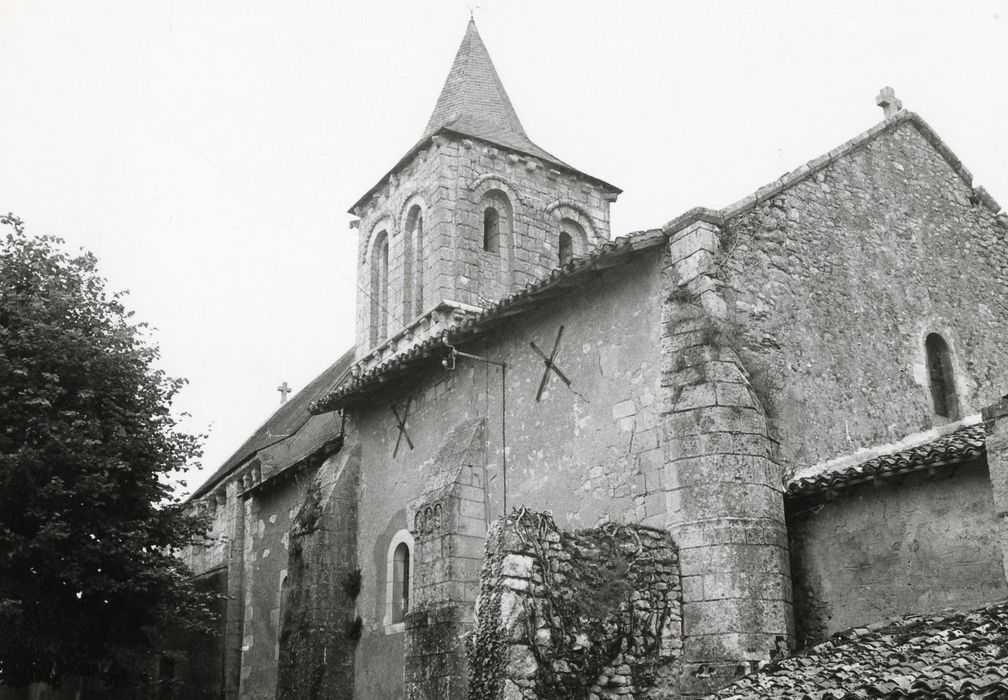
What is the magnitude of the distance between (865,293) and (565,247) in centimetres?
1025

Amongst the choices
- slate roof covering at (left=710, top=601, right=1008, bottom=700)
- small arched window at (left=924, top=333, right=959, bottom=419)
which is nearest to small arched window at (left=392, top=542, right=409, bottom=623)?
slate roof covering at (left=710, top=601, right=1008, bottom=700)

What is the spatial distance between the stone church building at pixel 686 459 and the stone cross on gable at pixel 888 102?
6 cm

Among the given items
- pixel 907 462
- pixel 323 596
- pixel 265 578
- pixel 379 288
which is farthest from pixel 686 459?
pixel 379 288

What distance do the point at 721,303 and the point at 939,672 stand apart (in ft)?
15.6

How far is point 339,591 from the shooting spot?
1605 cm

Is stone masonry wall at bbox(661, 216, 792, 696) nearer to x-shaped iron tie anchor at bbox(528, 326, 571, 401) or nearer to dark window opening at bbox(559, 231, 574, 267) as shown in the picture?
x-shaped iron tie anchor at bbox(528, 326, 571, 401)

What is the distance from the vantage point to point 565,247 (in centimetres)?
2211

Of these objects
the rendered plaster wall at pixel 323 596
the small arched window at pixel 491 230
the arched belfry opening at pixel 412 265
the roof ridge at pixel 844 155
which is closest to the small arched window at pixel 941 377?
the roof ridge at pixel 844 155

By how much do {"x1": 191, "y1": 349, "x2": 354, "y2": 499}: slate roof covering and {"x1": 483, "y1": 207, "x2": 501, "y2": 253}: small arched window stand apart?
5.02 meters

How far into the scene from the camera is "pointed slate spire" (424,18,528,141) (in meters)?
22.2

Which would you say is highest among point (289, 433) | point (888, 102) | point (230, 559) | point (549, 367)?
point (888, 102)

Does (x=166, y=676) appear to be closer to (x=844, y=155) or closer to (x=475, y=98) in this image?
(x=475, y=98)

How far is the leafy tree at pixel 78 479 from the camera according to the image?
14.5 metres

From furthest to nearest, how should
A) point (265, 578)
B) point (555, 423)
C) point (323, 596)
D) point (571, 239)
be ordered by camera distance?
point (571, 239) < point (265, 578) < point (323, 596) < point (555, 423)
